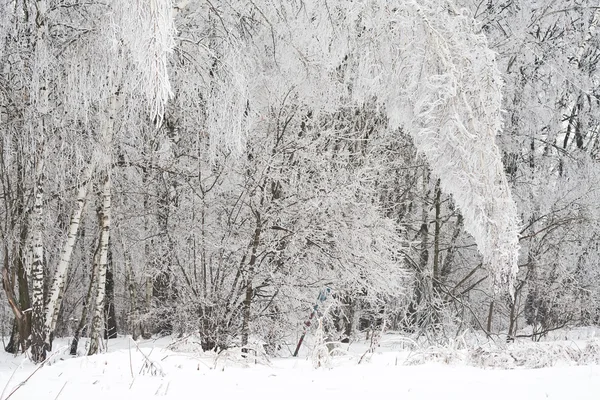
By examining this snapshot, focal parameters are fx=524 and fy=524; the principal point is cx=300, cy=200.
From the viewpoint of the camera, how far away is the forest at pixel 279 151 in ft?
17.7

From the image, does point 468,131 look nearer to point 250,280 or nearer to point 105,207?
point 250,280

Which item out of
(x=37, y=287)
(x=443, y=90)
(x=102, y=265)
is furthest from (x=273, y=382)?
(x=37, y=287)

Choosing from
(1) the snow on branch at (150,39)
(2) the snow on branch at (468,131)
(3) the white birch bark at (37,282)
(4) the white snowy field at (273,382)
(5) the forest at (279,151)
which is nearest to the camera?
(4) the white snowy field at (273,382)

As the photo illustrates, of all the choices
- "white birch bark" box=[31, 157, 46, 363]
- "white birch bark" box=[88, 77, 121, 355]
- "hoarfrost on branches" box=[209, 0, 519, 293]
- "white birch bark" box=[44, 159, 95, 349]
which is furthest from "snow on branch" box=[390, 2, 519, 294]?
Answer: "white birch bark" box=[31, 157, 46, 363]

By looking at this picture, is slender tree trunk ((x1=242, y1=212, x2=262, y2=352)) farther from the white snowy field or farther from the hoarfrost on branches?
the white snowy field

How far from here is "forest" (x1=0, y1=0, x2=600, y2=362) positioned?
5.39m

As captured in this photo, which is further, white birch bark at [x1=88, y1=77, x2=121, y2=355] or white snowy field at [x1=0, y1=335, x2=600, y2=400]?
white birch bark at [x1=88, y1=77, x2=121, y2=355]

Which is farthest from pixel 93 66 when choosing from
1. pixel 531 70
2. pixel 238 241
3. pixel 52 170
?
A: pixel 531 70

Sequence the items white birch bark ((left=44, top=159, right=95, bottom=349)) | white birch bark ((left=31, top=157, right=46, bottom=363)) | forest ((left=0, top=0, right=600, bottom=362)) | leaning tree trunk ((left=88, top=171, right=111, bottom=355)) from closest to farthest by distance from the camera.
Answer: forest ((left=0, top=0, right=600, bottom=362))
white birch bark ((left=31, top=157, right=46, bottom=363))
white birch bark ((left=44, top=159, right=95, bottom=349))
leaning tree trunk ((left=88, top=171, right=111, bottom=355))

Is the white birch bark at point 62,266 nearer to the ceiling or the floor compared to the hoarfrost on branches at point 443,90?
nearer to the floor

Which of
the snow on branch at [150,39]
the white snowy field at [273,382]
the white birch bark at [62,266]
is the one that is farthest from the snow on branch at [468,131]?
the white birch bark at [62,266]

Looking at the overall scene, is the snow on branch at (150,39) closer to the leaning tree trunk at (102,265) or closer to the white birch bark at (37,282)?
the white birch bark at (37,282)

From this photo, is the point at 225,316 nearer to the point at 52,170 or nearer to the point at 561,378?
the point at 52,170

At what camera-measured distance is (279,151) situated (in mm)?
7500
